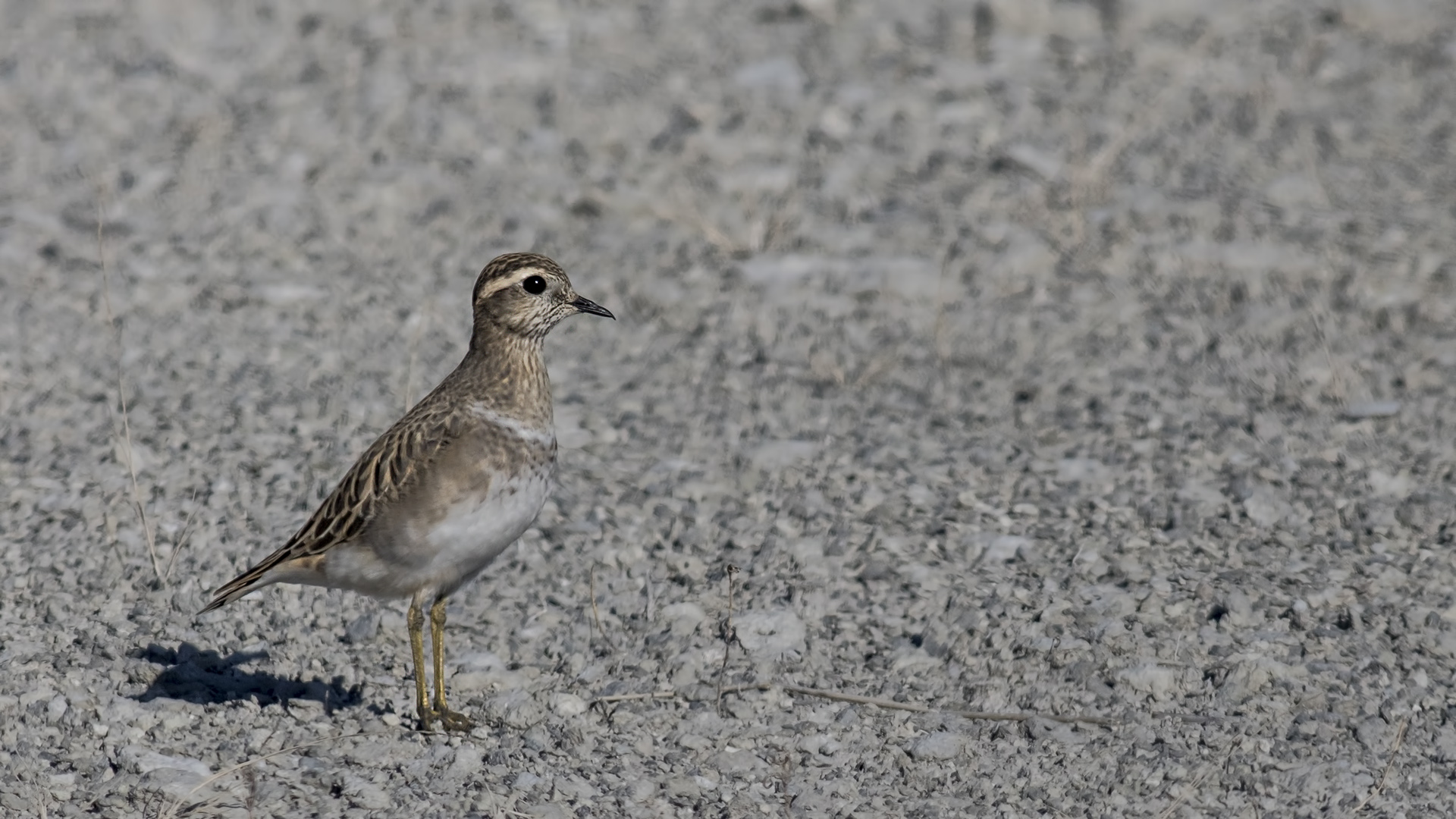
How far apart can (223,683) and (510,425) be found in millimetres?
1558

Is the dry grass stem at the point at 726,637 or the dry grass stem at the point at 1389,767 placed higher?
the dry grass stem at the point at 726,637

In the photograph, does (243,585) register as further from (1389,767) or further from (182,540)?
(1389,767)

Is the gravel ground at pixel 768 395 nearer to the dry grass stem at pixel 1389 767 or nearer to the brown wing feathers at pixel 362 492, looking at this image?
the dry grass stem at pixel 1389 767

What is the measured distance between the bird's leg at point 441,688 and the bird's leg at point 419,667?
1.7 inches

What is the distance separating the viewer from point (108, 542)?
7.93 meters

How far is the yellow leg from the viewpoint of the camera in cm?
665

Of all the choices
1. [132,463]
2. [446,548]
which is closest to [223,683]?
[446,548]

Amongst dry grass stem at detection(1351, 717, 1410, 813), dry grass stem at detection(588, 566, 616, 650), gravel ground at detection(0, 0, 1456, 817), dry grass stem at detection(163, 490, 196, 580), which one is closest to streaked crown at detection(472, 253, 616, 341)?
dry grass stem at detection(588, 566, 616, 650)

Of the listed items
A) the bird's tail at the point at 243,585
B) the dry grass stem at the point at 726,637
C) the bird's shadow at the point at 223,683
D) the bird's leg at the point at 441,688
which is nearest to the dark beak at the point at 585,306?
the dry grass stem at the point at 726,637

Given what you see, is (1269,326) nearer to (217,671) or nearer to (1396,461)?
(1396,461)

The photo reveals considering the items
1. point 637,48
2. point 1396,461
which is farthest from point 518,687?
point 637,48

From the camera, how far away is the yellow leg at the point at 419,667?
6652mm

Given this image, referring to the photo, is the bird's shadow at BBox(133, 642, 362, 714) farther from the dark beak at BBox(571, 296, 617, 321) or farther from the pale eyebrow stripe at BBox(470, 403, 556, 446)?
the dark beak at BBox(571, 296, 617, 321)

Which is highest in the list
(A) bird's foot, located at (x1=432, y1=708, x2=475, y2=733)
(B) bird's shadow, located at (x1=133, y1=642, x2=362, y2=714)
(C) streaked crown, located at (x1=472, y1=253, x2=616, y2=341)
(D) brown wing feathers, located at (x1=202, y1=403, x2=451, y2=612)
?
(C) streaked crown, located at (x1=472, y1=253, x2=616, y2=341)
